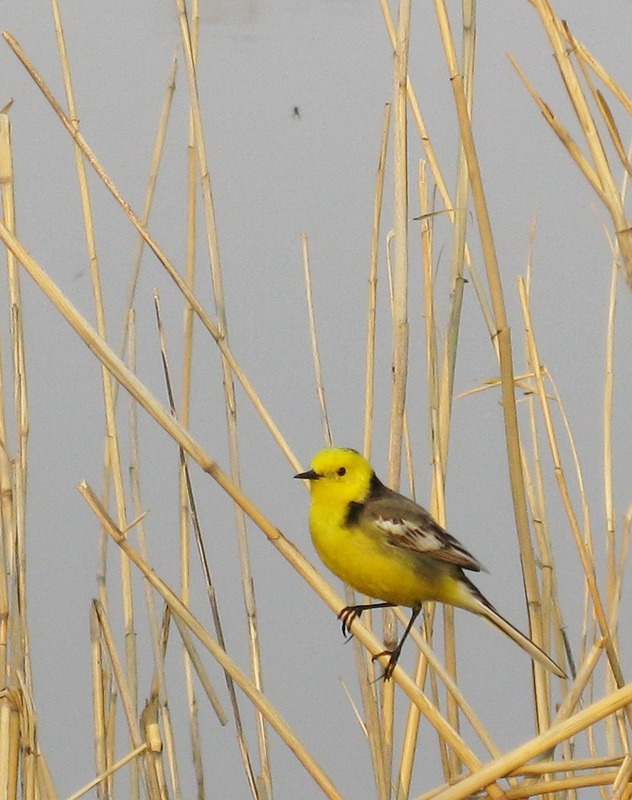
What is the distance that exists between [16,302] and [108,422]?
21 centimetres

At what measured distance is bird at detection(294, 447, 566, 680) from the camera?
1.54 meters

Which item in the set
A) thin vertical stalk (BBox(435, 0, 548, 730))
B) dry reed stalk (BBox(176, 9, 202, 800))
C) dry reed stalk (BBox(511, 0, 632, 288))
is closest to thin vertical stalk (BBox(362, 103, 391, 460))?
dry reed stalk (BBox(176, 9, 202, 800))

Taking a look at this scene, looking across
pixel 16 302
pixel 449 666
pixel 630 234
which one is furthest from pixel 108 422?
pixel 630 234

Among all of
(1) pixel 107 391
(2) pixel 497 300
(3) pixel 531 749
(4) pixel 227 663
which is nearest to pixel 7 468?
(1) pixel 107 391

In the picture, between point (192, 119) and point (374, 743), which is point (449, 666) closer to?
point (374, 743)

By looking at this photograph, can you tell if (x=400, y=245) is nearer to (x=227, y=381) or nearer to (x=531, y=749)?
(x=227, y=381)

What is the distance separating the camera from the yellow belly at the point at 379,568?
1.54 m

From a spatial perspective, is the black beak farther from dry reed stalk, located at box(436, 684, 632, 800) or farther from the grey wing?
dry reed stalk, located at box(436, 684, 632, 800)

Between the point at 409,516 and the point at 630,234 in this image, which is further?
the point at 409,516

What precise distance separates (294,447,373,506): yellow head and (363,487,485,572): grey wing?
43 millimetres

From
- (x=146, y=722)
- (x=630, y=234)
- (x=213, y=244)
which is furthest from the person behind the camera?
(x=213, y=244)

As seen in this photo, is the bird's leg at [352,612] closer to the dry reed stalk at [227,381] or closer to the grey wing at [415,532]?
the grey wing at [415,532]

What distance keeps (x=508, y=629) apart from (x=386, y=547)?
8.8 inches

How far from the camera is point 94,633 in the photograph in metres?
1.62
